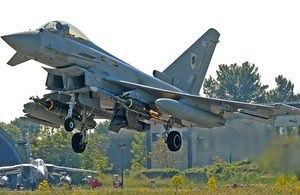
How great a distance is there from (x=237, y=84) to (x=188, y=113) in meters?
75.2

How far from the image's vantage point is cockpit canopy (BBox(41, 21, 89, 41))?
751 inches

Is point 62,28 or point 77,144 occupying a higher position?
point 62,28

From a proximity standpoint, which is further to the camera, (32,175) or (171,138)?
(32,175)

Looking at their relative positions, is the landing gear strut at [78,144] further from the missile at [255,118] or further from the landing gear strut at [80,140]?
the missile at [255,118]

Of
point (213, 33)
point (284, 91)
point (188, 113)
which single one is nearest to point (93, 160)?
point (213, 33)

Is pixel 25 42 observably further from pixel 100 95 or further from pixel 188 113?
pixel 188 113

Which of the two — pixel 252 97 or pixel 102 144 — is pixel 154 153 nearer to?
pixel 102 144

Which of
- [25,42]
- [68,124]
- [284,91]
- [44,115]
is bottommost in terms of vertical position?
[68,124]

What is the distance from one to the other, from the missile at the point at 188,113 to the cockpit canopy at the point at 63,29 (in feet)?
13.1

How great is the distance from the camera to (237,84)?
308ft

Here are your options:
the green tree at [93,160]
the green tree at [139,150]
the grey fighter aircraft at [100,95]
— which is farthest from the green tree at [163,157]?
the grey fighter aircraft at [100,95]

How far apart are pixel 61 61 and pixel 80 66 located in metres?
0.77

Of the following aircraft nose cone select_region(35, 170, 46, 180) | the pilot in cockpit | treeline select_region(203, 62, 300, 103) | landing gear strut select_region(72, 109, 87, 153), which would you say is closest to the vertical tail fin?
landing gear strut select_region(72, 109, 87, 153)

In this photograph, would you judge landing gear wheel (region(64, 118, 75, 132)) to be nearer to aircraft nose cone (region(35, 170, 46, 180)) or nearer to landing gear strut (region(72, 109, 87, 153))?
landing gear strut (region(72, 109, 87, 153))
